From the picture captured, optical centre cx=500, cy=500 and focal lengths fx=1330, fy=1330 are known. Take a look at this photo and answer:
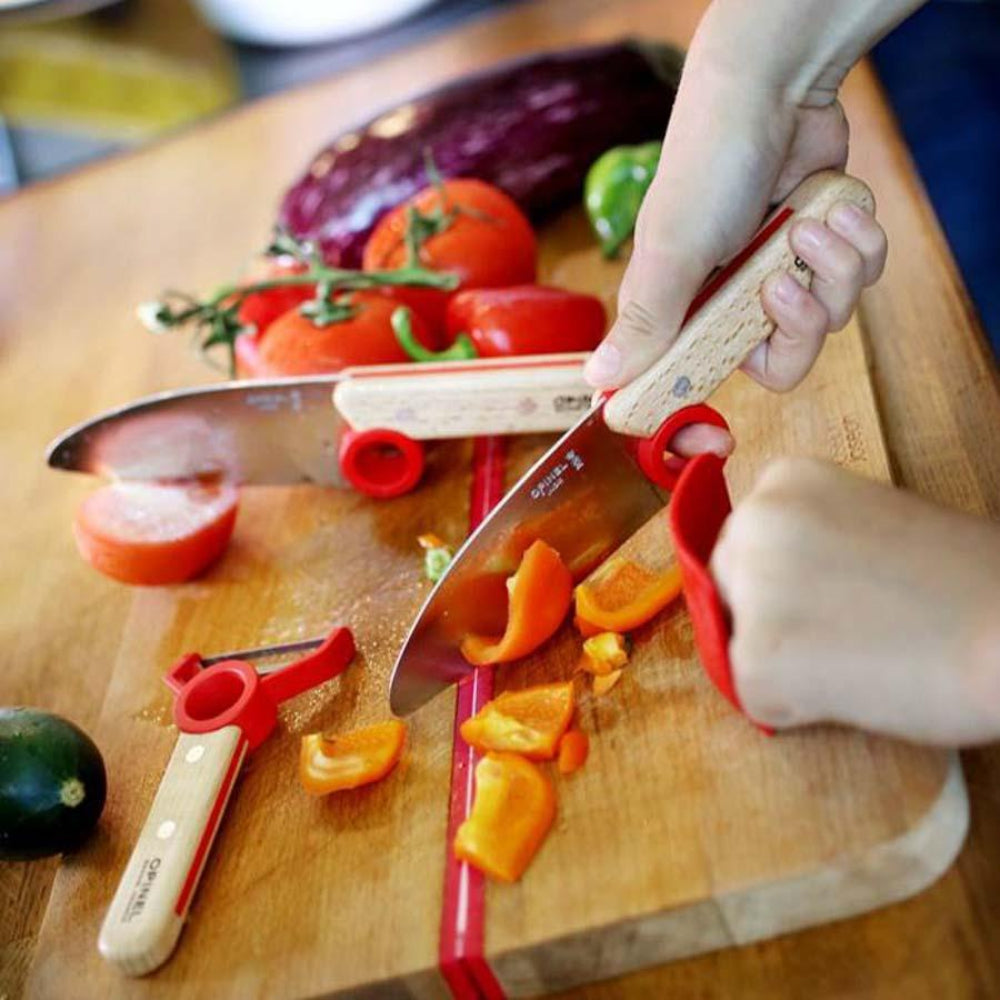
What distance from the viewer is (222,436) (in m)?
1.85

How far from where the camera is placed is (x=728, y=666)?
121 centimetres

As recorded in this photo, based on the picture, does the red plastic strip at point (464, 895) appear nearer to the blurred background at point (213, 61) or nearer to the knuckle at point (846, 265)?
the knuckle at point (846, 265)

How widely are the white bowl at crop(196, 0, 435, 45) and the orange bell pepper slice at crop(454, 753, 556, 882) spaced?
7.59ft

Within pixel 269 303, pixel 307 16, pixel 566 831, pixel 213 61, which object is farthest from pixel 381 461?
pixel 213 61

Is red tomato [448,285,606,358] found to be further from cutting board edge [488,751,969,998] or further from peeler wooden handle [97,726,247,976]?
cutting board edge [488,751,969,998]

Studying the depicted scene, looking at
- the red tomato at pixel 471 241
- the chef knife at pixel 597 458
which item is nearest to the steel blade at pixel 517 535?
the chef knife at pixel 597 458

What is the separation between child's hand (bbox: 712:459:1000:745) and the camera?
1096mm

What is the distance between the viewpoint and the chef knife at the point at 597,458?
1.44m

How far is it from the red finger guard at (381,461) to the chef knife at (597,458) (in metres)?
0.35

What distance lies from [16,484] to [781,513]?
146 cm

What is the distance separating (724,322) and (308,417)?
609mm

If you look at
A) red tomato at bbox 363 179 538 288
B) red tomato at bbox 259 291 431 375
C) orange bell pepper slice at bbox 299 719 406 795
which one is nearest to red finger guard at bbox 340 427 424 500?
red tomato at bbox 259 291 431 375

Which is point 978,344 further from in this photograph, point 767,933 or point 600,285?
point 767,933

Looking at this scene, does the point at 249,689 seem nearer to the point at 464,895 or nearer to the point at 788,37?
the point at 464,895
